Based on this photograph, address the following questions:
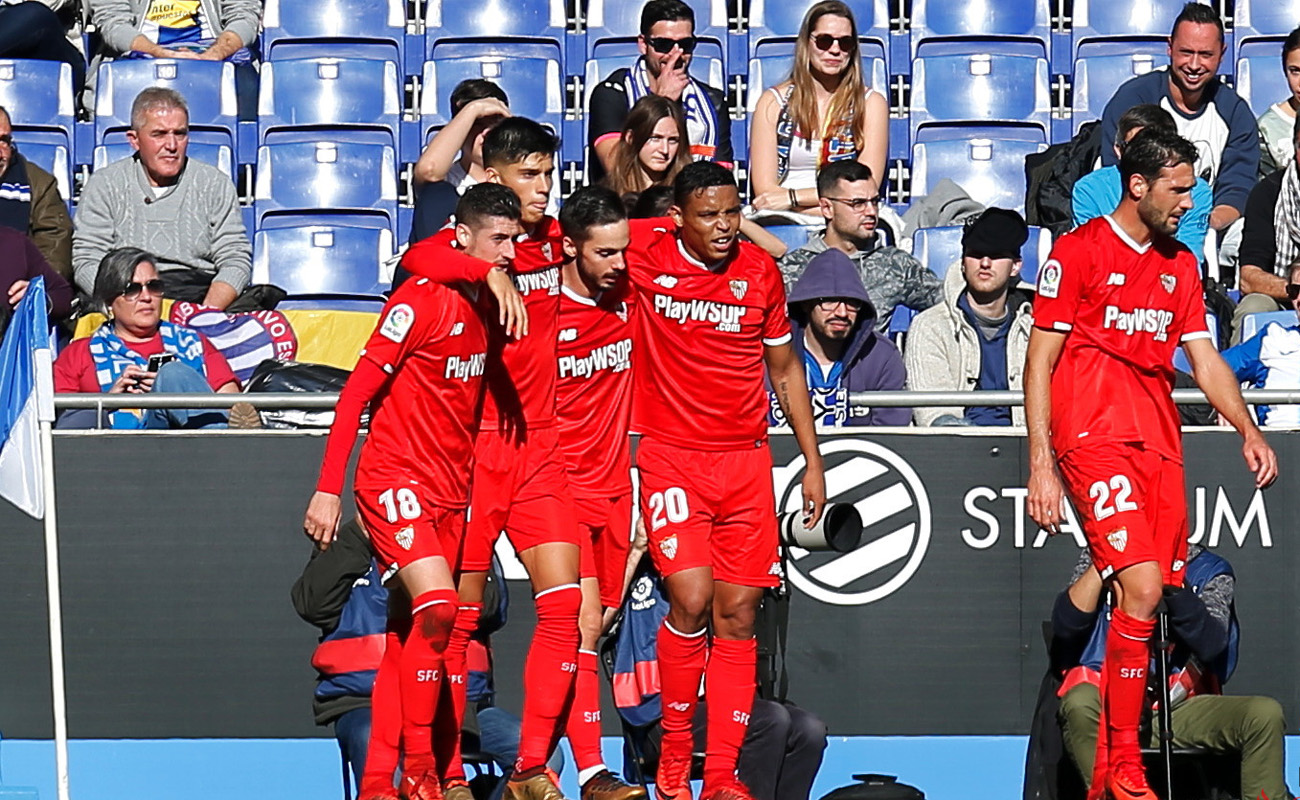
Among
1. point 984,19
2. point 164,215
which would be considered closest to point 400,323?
point 164,215

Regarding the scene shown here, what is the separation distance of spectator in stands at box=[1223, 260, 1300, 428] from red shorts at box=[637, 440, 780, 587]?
2.61m

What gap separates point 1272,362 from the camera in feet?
28.6

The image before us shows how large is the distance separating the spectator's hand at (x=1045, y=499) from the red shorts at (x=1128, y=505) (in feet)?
0.43

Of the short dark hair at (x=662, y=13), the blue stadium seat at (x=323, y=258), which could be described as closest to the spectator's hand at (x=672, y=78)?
the short dark hair at (x=662, y=13)

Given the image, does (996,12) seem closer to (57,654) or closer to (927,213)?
(927,213)

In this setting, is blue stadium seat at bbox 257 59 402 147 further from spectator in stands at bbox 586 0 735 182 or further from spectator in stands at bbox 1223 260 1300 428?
spectator in stands at bbox 1223 260 1300 428

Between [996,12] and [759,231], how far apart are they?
10.2 feet

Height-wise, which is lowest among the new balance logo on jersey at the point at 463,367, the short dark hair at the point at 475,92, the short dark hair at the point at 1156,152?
the new balance logo on jersey at the point at 463,367

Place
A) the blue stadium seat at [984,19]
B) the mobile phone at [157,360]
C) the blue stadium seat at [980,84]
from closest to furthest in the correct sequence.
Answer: the mobile phone at [157,360]
the blue stadium seat at [980,84]
the blue stadium seat at [984,19]

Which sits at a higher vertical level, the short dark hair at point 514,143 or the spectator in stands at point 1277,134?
the spectator in stands at point 1277,134

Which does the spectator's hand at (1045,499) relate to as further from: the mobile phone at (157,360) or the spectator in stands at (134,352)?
the mobile phone at (157,360)

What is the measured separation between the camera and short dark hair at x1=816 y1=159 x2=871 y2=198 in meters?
9.13

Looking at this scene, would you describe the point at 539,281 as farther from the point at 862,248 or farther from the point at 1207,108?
the point at 1207,108

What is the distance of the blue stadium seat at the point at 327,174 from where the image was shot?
11133 millimetres
